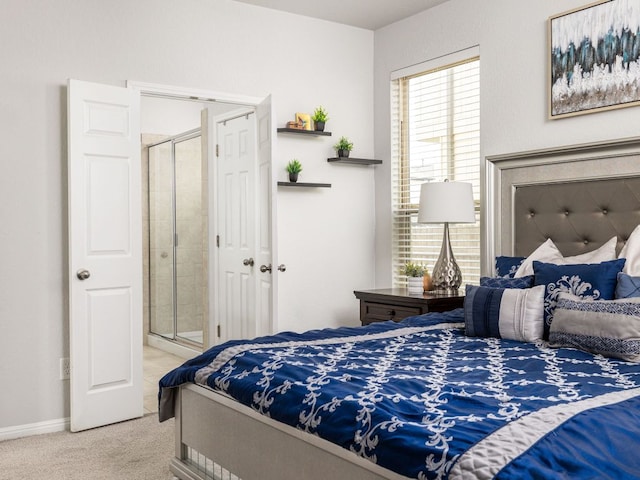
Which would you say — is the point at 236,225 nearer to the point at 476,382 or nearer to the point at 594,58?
the point at 594,58

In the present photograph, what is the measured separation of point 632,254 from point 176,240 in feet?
15.4

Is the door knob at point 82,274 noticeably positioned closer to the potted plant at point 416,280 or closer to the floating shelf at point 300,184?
the floating shelf at point 300,184

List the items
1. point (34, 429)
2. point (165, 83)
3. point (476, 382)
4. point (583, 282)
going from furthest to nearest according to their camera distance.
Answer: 1. point (165, 83)
2. point (34, 429)
3. point (583, 282)
4. point (476, 382)

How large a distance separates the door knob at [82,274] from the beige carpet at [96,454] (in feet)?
2.97

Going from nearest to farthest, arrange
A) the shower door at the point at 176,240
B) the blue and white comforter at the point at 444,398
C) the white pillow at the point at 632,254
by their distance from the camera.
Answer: the blue and white comforter at the point at 444,398 < the white pillow at the point at 632,254 < the shower door at the point at 176,240

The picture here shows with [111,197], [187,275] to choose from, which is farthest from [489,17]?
[187,275]

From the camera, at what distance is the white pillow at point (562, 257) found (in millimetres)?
3161

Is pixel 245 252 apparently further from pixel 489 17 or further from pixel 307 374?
pixel 307 374

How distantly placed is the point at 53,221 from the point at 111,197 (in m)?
0.36

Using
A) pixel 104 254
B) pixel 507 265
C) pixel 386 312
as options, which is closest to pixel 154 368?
pixel 104 254

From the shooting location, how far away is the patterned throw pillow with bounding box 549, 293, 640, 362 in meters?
2.37

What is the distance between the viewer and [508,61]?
13.6 ft

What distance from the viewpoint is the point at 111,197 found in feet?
12.7

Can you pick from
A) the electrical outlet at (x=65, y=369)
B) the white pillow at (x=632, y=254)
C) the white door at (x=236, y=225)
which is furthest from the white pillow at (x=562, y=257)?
the electrical outlet at (x=65, y=369)
